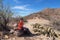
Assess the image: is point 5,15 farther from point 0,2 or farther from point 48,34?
point 48,34

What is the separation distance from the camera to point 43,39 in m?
14.5

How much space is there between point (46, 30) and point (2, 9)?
5668 millimetres

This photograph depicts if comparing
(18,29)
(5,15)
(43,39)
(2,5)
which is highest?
(2,5)

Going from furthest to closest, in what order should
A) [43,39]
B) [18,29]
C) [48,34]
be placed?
[48,34] < [18,29] < [43,39]

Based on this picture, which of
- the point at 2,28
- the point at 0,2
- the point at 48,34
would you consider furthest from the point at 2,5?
the point at 48,34

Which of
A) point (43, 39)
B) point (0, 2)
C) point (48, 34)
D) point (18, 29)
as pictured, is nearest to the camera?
point (43, 39)

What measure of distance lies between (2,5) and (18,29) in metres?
4.99

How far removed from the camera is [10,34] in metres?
15.7

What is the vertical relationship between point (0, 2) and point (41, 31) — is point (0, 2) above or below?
above

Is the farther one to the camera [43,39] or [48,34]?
[48,34]

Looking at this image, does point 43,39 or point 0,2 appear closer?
point 43,39

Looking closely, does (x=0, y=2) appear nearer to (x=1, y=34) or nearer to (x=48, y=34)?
(x=1, y=34)

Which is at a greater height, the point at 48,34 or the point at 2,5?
the point at 2,5

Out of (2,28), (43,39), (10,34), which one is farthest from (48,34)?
(2,28)
